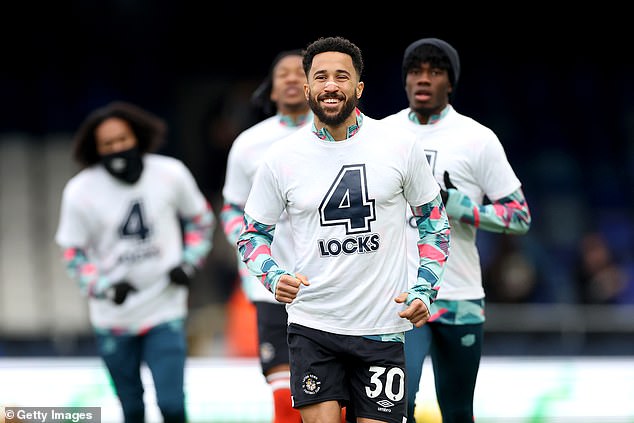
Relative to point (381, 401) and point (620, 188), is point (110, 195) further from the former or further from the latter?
point (620, 188)

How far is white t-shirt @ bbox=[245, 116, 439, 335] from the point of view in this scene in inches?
213

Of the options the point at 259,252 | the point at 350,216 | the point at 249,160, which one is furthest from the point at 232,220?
the point at 350,216

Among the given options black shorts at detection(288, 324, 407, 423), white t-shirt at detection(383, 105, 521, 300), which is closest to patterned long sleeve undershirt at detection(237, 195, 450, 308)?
black shorts at detection(288, 324, 407, 423)

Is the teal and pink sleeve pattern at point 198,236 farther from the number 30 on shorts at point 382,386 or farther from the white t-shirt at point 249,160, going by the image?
the number 30 on shorts at point 382,386

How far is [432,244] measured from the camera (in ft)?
18.1

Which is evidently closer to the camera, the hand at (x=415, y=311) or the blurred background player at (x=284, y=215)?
the hand at (x=415, y=311)

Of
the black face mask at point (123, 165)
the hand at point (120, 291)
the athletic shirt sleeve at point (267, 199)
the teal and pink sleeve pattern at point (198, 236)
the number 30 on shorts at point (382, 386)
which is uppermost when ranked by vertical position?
the black face mask at point (123, 165)

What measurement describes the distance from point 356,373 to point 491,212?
3.98 ft

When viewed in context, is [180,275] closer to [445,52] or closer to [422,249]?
[445,52]

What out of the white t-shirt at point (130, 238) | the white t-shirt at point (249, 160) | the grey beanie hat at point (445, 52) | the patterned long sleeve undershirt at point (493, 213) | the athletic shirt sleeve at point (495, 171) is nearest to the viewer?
the patterned long sleeve undershirt at point (493, 213)

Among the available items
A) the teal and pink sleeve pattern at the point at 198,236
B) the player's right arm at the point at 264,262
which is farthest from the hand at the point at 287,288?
the teal and pink sleeve pattern at the point at 198,236

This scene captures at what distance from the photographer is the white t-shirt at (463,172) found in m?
6.32

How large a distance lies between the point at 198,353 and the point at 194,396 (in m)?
2.92

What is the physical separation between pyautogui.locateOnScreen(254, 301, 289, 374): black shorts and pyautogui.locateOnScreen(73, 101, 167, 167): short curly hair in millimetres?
1599
